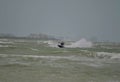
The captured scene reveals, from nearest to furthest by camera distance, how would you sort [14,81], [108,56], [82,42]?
[14,81] → [108,56] → [82,42]

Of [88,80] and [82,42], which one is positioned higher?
[82,42]

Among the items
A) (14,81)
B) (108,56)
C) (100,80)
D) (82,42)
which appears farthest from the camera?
(82,42)

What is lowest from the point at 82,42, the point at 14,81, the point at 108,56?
the point at 14,81

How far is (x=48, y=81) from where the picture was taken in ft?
61.0

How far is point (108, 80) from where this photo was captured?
19469mm

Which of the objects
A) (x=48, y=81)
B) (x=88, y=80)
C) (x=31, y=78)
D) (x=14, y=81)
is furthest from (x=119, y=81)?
(x=14, y=81)

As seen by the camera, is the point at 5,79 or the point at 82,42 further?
the point at 82,42

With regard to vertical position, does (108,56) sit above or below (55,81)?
above

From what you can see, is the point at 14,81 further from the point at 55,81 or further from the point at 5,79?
the point at 55,81

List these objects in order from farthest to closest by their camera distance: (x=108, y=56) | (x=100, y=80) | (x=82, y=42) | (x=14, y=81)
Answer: (x=82, y=42) < (x=108, y=56) < (x=100, y=80) < (x=14, y=81)

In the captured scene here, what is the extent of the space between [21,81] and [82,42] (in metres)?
92.3

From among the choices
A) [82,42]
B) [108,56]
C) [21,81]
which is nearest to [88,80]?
[21,81]

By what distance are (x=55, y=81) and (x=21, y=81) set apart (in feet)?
9.55

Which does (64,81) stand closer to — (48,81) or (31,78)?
(48,81)
